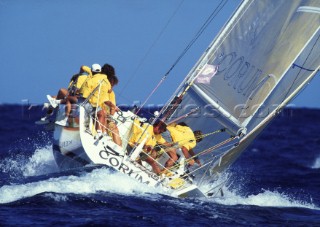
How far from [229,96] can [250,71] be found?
59 cm

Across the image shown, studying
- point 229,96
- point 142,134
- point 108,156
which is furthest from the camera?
point 229,96

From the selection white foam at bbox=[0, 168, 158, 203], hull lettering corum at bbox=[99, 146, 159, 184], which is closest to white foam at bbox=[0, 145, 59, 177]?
hull lettering corum at bbox=[99, 146, 159, 184]

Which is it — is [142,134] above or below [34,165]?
above

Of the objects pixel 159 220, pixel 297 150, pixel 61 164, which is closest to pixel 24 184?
pixel 61 164

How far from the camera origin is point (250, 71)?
51.7ft

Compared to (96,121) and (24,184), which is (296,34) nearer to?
(96,121)

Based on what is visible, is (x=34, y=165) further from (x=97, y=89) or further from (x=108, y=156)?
(x=108, y=156)

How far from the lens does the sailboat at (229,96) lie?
14953 millimetres

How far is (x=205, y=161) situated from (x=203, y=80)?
4.72 ft

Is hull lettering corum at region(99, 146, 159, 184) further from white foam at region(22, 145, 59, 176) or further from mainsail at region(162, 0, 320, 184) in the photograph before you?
white foam at region(22, 145, 59, 176)

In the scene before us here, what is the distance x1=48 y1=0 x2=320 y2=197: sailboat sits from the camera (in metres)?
15.0

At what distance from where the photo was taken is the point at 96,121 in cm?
1507

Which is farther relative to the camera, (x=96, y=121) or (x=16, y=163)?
(x=16, y=163)

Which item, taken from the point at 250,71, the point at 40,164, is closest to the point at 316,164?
the point at 250,71
